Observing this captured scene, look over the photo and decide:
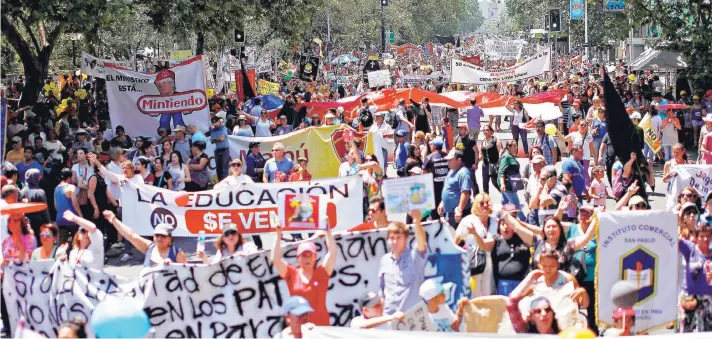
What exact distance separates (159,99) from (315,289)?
530 inches

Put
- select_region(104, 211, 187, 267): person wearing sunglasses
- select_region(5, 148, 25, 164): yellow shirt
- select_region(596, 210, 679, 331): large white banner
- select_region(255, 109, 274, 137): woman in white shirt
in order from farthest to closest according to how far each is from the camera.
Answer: select_region(255, 109, 274, 137): woman in white shirt → select_region(5, 148, 25, 164): yellow shirt → select_region(104, 211, 187, 267): person wearing sunglasses → select_region(596, 210, 679, 331): large white banner

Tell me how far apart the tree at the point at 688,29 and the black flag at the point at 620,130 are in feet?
37.1

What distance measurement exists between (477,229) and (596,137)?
951 cm

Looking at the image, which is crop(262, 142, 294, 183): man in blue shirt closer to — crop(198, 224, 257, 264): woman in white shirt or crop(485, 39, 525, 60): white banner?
crop(198, 224, 257, 264): woman in white shirt

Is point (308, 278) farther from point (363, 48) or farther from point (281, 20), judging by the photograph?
point (363, 48)

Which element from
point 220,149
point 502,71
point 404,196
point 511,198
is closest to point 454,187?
point 511,198

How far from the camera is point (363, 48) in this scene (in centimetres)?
9744

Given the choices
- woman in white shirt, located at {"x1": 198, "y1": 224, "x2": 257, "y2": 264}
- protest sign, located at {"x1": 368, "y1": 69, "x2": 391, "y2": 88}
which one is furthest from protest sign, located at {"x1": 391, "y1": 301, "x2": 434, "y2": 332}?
protest sign, located at {"x1": 368, "y1": 69, "x2": 391, "y2": 88}

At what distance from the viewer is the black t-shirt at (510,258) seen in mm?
8609

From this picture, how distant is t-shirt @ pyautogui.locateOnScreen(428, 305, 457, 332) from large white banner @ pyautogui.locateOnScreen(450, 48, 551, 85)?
862 inches

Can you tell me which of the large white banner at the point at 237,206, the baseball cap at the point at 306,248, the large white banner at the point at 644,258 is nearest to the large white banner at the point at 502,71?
the large white banner at the point at 237,206

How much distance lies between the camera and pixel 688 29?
2469 centimetres

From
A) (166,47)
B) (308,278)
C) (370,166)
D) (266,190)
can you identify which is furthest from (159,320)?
(166,47)

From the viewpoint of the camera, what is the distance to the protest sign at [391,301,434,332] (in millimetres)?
7457
